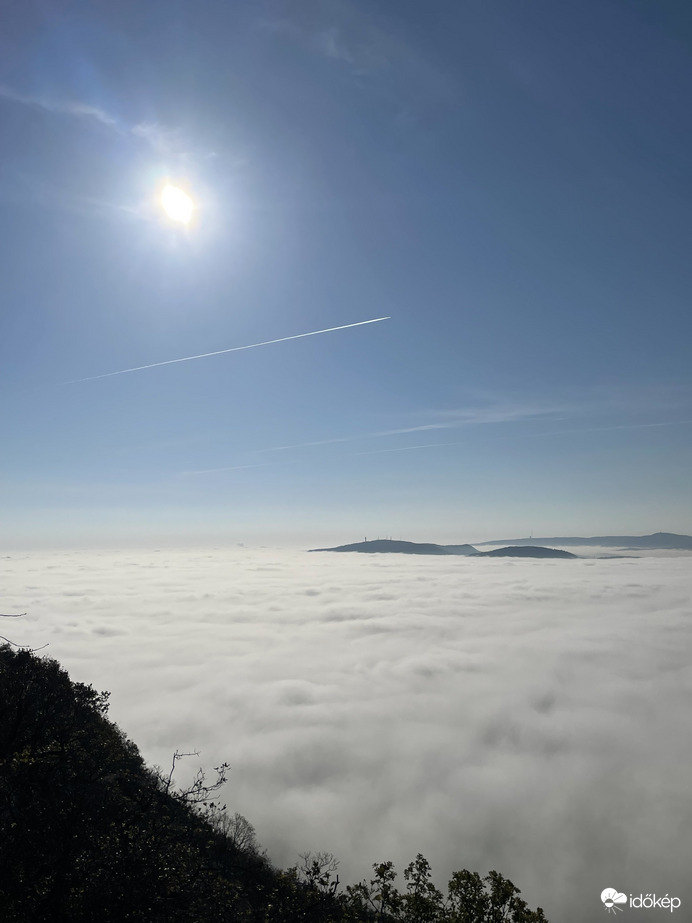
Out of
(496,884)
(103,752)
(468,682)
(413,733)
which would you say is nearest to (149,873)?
(496,884)

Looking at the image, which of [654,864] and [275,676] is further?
[275,676]

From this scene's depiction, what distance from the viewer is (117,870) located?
2812cm

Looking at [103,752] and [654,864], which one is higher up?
[103,752]

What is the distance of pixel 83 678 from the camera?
406 feet

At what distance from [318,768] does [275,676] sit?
166 ft

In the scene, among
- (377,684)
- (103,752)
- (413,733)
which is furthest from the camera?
(377,684)

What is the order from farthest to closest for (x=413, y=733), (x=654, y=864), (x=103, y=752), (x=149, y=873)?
(x=413, y=733) < (x=654, y=864) < (x=103, y=752) < (x=149, y=873)

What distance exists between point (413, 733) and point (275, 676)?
5397cm

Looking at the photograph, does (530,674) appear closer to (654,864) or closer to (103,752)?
(654,864)

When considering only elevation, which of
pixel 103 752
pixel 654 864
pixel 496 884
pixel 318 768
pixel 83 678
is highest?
pixel 496 884

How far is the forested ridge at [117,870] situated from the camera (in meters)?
24.4

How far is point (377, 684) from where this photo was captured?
148750 mm

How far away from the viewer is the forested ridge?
80.1ft

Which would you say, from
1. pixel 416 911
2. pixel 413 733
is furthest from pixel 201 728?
pixel 416 911
